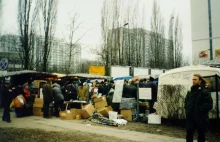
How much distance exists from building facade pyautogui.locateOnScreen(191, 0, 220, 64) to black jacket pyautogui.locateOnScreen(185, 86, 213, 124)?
18.2 meters

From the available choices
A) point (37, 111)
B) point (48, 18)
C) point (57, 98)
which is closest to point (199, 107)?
point (57, 98)

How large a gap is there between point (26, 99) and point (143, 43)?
2828cm

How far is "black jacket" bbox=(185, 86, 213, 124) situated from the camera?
21.1ft

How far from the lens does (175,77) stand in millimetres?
11773

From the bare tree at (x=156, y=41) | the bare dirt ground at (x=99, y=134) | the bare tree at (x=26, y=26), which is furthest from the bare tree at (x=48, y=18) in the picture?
the bare dirt ground at (x=99, y=134)

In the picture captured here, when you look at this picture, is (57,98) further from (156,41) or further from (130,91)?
(156,41)

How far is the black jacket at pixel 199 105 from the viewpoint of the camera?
6.45 meters

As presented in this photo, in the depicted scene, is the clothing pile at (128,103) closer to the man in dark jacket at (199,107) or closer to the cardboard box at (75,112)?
the cardboard box at (75,112)

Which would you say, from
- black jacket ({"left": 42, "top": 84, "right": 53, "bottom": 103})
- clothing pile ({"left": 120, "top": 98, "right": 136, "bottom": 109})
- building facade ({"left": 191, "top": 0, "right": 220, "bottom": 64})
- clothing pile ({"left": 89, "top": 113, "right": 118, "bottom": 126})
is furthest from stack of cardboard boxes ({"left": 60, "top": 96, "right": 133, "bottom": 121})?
building facade ({"left": 191, "top": 0, "right": 220, "bottom": 64})

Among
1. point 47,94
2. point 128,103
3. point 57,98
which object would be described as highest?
point 47,94

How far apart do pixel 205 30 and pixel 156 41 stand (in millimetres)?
16514

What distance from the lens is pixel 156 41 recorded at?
40.8 m

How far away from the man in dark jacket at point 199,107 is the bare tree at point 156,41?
34371 millimetres

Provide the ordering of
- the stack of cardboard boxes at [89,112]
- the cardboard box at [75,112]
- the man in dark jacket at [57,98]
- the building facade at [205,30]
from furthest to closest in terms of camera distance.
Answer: the building facade at [205,30], the man in dark jacket at [57,98], the cardboard box at [75,112], the stack of cardboard boxes at [89,112]
